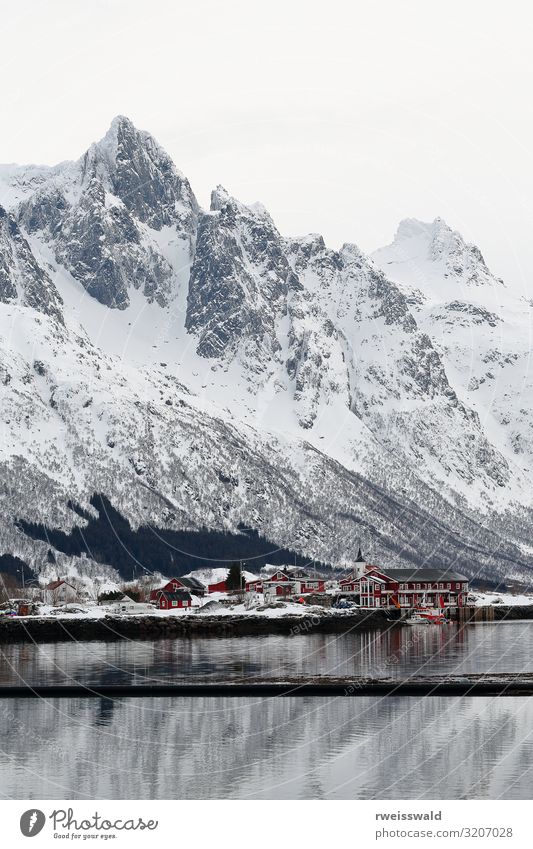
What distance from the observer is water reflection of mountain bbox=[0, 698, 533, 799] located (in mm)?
58812

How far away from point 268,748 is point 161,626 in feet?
349

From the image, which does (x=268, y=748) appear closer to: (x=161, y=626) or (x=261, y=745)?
(x=261, y=745)

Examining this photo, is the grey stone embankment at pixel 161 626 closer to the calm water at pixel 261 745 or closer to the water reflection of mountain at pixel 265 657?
the water reflection of mountain at pixel 265 657

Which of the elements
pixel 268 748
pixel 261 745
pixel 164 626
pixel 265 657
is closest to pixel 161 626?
pixel 164 626

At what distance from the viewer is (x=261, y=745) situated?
69250 mm

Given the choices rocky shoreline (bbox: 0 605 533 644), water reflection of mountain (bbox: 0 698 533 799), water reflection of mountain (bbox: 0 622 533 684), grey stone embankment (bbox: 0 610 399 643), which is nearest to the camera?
water reflection of mountain (bbox: 0 698 533 799)

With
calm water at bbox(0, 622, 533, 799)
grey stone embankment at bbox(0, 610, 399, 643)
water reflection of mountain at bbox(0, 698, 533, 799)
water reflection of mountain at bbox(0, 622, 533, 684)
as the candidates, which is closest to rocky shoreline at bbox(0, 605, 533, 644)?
grey stone embankment at bbox(0, 610, 399, 643)

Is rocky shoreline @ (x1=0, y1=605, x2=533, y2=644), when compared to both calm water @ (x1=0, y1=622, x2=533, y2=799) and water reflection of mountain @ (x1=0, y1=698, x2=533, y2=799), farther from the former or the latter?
water reflection of mountain @ (x1=0, y1=698, x2=533, y2=799)

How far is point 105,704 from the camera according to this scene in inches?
3339

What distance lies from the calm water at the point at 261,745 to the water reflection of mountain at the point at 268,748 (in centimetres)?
9

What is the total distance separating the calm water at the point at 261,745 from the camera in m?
58.9

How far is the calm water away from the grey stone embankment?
179 feet
